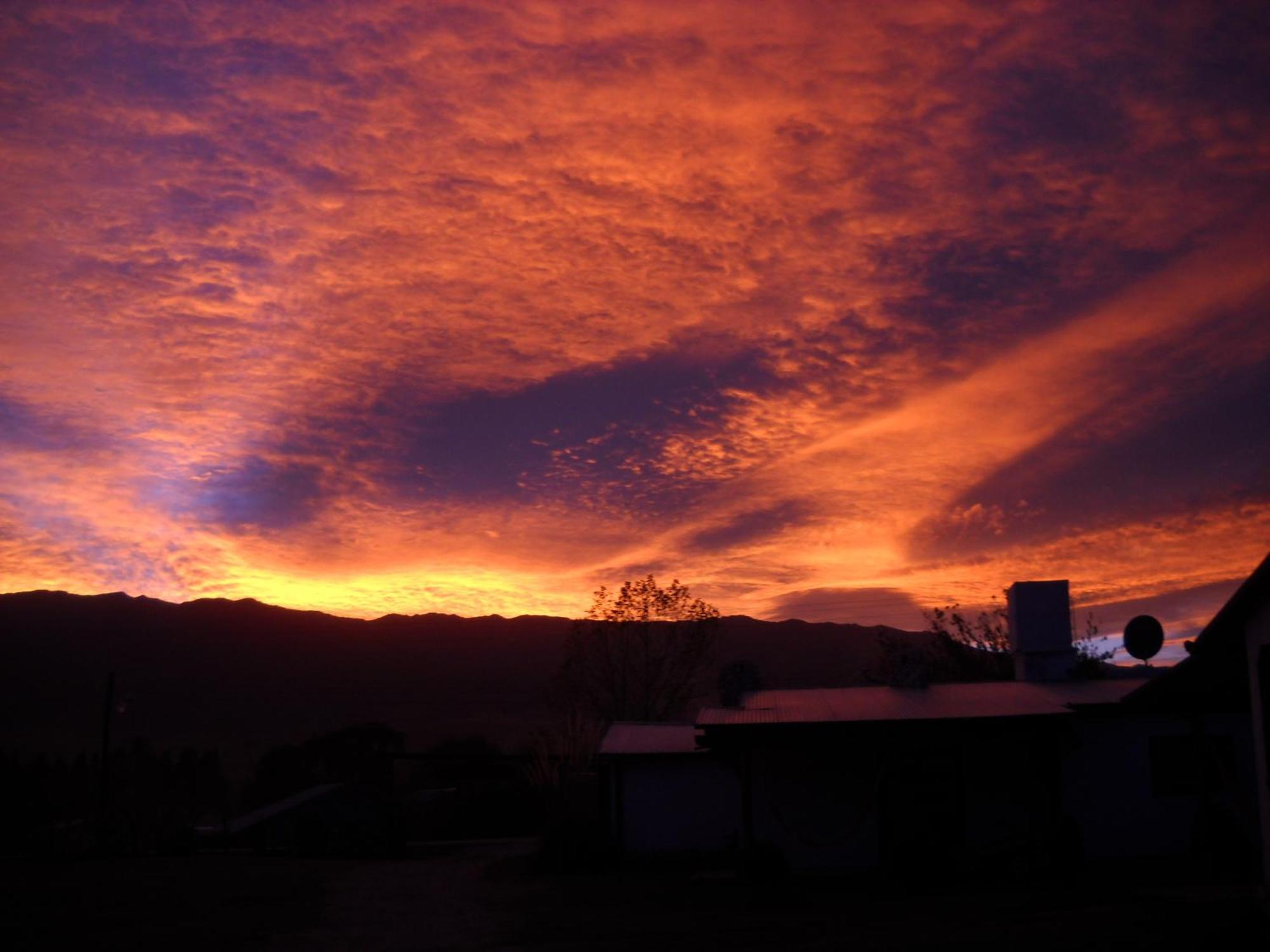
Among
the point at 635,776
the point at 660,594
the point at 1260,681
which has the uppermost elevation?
the point at 660,594

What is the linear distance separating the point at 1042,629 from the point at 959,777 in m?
4.39

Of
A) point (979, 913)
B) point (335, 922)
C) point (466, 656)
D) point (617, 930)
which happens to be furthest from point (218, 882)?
point (466, 656)

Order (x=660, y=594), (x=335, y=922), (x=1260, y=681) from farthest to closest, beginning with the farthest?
(x=660, y=594) < (x=335, y=922) < (x=1260, y=681)

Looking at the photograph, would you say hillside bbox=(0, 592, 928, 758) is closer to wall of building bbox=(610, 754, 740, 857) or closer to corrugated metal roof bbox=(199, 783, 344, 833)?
corrugated metal roof bbox=(199, 783, 344, 833)

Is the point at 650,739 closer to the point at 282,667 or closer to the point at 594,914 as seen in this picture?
the point at 594,914

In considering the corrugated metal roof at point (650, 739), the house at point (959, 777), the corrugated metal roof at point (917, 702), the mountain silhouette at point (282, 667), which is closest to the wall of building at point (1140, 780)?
the house at point (959, 777)

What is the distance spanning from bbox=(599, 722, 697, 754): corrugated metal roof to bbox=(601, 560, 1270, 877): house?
0.13 meters

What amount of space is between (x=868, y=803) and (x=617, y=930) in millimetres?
9020

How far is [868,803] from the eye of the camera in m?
21.7

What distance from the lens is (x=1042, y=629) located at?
2412cm

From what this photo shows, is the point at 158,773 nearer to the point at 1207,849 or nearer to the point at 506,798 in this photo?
the point at 506,798

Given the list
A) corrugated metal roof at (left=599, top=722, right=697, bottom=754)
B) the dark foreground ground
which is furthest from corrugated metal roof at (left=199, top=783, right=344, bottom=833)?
corrugated metal roof at (left=599, top=722, right=697, bottom=754)

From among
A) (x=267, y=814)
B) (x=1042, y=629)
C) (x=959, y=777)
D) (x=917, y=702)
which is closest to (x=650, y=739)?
(x=917, y=702)

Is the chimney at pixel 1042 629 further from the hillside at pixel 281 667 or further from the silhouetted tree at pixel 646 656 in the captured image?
the hillside at pixel 281 667
